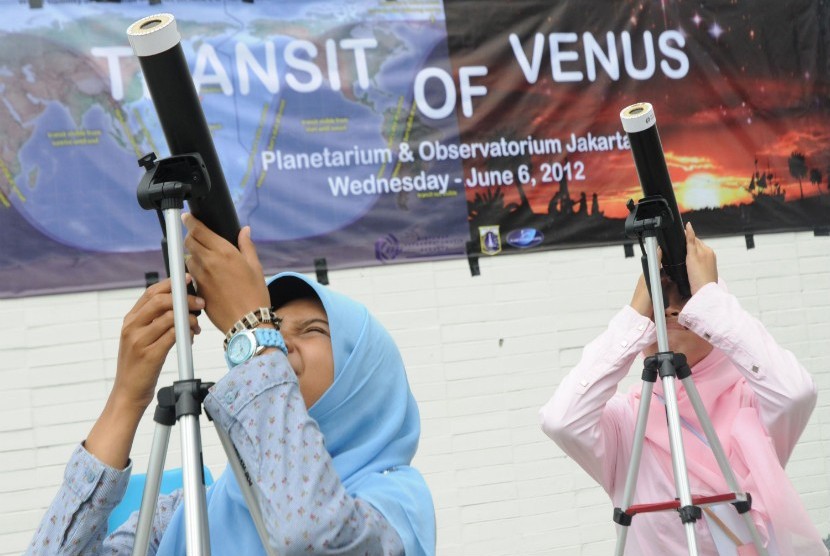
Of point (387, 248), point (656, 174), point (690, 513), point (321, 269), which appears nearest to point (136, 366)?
point (690, 513)

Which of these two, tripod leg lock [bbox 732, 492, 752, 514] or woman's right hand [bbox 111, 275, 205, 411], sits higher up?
woman's right hand [bbox 111, 275, 205, 411]

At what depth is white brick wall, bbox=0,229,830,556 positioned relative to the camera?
3295mm

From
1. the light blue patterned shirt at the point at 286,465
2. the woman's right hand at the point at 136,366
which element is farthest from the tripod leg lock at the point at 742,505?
the woman's right hand at the point at 136,366

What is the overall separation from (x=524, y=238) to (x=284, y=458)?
2.65 meters

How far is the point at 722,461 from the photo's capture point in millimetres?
2162

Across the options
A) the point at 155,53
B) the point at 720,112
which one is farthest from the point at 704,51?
the point at 155,53

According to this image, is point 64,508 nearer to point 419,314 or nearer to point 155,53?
point 155,53

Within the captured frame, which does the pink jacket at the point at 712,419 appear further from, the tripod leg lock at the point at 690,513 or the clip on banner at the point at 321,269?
the clip on banner at the point at 321,269

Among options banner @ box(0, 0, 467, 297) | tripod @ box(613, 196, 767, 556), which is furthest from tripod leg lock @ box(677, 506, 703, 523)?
banner @ box(0, 0, 467, 297)

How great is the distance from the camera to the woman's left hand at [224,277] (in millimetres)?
1273

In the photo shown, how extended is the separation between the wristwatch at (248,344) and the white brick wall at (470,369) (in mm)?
2177

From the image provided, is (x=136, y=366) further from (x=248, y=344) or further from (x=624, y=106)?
(x=624, y=106)

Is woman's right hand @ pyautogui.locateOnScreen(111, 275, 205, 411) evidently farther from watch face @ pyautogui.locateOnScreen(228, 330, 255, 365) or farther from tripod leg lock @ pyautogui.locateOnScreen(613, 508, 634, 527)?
tripod leg lock @ pyautogui.locateOnScreen(613, 508, 634, 527)

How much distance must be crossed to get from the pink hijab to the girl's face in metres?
1.25
